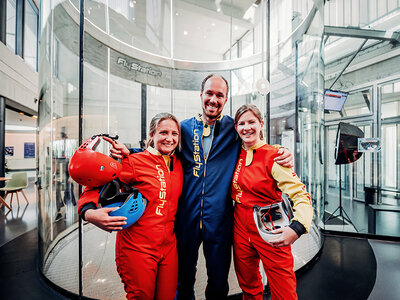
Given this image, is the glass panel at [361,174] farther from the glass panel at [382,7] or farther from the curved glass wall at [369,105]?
the glass panel at [382,7]

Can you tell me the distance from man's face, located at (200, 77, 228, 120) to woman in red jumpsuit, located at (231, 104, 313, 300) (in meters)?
0.17

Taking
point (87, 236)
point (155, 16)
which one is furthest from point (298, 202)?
point (155, 16)

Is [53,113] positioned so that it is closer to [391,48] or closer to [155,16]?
[155,16]

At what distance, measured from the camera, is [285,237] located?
0.96 m

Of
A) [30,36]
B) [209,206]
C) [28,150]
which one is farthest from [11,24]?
[209,206]

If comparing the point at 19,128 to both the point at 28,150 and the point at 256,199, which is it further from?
the point at 256,199

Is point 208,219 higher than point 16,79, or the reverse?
point 16,79

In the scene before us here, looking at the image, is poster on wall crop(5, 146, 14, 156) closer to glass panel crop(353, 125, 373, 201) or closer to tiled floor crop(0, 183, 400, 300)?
tiled floor crop(0, 183, 400, 300)

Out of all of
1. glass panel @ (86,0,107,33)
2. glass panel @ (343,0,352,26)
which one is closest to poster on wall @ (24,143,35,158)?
glass panel @ (86,0,107,33)

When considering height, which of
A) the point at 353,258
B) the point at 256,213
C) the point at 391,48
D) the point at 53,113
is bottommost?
the point at 353,258

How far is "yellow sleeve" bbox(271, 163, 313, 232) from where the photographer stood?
990 mm

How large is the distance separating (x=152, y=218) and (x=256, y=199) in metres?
0.66

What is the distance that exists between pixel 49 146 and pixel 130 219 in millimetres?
1813

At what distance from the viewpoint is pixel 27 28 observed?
647 cm
